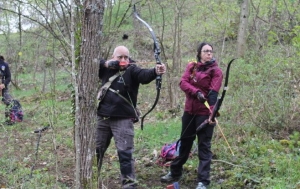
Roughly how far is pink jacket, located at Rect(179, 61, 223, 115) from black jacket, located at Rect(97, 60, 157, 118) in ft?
2.50

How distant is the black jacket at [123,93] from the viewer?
5141 mm

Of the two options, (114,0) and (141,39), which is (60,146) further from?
(141,39)

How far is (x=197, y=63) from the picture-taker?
564cm

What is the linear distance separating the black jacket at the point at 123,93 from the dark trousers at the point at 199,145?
92cm

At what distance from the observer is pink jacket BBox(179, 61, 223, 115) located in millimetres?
5445

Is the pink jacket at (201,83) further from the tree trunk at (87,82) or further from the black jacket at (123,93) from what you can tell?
the tree trunk at (87,82)

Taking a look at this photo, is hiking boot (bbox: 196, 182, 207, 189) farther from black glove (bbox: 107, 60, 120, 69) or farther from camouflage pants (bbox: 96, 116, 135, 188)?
black glove (bbox: 107, 60, 120, 69)

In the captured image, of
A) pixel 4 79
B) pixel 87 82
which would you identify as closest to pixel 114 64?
pixel 87 82

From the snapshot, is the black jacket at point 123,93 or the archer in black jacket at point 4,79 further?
the archer in black jacket at point 4,79

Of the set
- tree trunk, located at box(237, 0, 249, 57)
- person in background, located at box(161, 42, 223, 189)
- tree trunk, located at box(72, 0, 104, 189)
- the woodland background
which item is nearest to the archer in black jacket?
the woodland background

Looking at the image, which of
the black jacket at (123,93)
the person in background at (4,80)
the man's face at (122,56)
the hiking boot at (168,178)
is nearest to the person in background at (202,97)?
the hiking boot at (168,178)

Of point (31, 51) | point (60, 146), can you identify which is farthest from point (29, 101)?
point (60, 146)

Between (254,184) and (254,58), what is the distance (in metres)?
6.95

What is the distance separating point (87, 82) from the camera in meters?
4.10
